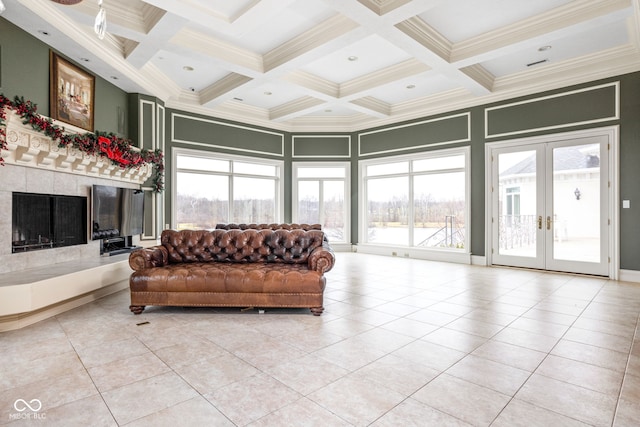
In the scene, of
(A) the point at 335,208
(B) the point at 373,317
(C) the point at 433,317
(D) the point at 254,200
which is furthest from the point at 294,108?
(C) the point at 433,317

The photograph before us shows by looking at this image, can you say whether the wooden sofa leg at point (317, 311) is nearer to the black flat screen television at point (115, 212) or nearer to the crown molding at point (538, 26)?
the black flat screen television at point (115, 212)

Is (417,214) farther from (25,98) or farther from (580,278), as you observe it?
(25,98)

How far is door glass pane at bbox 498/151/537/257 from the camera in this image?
6223 mm

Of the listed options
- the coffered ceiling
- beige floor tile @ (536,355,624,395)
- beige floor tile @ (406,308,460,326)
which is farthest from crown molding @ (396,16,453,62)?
beige floor tile @ (536,355,624,395)

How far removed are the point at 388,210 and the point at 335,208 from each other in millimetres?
1440

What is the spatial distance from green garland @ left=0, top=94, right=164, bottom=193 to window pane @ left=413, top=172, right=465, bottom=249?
18.0 feet

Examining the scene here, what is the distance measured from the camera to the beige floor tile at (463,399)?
1.85m

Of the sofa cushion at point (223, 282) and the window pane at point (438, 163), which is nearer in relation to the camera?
the sofa cushion at point (223, 282)

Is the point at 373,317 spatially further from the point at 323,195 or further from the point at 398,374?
the point at 323,195

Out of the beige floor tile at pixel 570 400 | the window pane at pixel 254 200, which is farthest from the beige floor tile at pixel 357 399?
the window pane at pixel 254 200

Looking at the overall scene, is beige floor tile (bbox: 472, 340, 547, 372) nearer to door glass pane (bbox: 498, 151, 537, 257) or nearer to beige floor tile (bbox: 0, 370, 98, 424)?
beige floor tile (bbox: 0, 370, 98, 424)

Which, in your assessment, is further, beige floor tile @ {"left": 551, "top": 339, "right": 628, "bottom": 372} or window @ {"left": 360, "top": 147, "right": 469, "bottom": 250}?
window @ {"left": 360, "top": 147, "right": 469, "bottom": 250}

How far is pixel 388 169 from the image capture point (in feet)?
27.9

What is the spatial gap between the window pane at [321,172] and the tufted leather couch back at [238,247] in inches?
195
